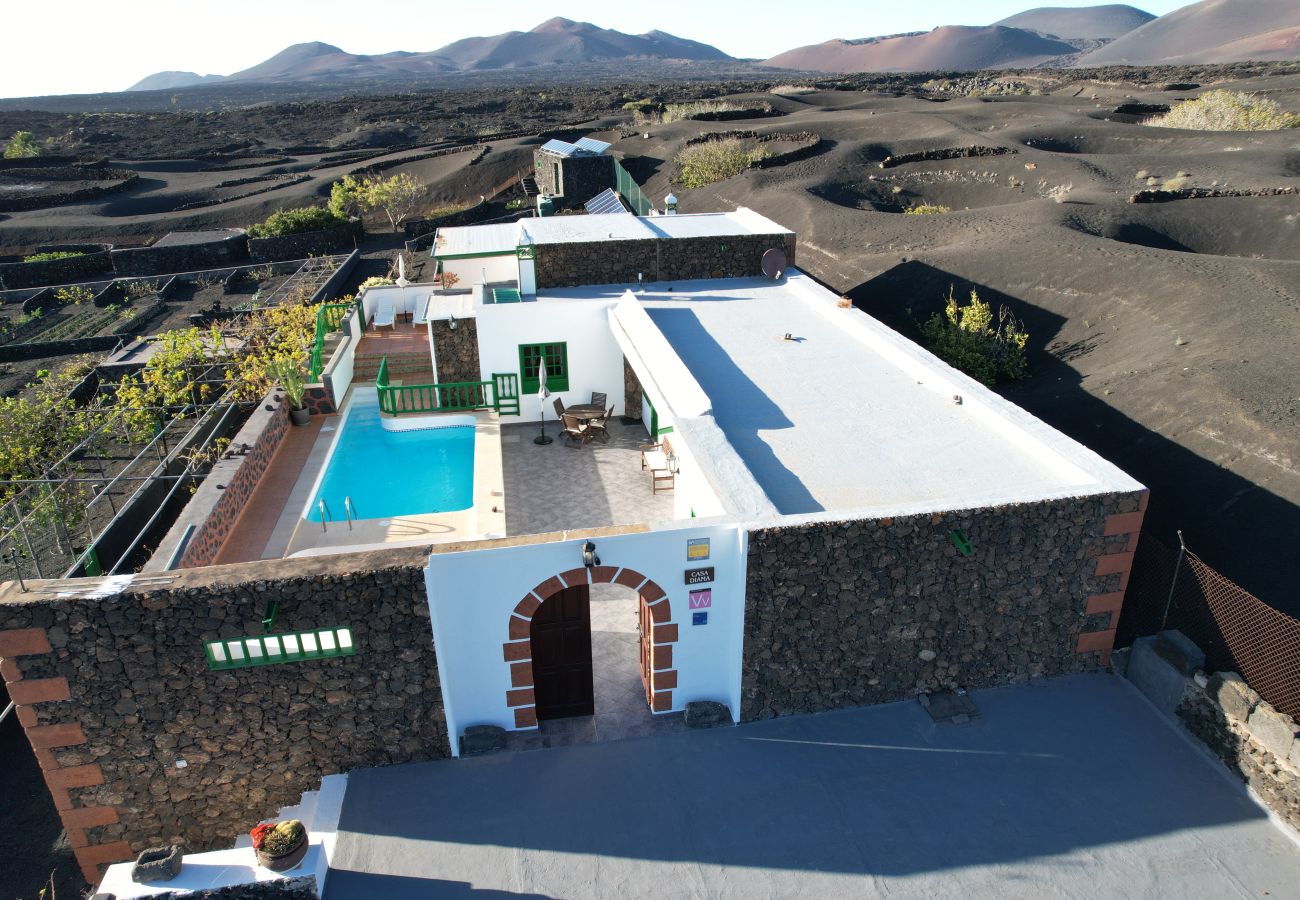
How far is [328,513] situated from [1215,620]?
45.3 ft

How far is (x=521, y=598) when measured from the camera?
9.19 meters

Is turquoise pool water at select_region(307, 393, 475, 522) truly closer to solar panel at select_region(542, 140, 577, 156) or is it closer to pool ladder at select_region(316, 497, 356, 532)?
pool ladder at select_region(316, 497, 356, 532)

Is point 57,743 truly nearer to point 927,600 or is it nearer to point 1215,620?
point 927,600

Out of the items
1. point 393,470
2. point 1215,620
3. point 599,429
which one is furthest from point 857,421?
point 393,470

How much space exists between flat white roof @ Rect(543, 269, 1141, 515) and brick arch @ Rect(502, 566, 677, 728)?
2051mm

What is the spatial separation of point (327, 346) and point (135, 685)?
44.1 ft

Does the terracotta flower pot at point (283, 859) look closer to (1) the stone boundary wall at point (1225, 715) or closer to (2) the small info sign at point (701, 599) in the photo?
(2) the small info sign at point (701, 599)

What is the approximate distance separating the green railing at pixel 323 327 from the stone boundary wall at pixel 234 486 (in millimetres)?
1648

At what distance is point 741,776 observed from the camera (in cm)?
922

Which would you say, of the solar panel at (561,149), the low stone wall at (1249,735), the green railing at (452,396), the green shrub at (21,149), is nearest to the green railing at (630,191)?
the solar panel at (561,149)

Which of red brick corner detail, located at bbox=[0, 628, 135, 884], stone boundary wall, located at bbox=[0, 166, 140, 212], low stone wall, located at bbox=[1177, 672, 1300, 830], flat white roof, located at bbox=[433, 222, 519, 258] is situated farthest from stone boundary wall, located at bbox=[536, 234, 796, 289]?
stone boundary wall, located at bbox=[0, 166, 140, 212]

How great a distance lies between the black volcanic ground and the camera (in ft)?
43.4

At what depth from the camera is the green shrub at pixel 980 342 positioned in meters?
19.5

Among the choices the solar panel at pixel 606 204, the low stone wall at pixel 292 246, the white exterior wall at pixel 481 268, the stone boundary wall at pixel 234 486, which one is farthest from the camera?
the low stone wall at pixel 292 246
